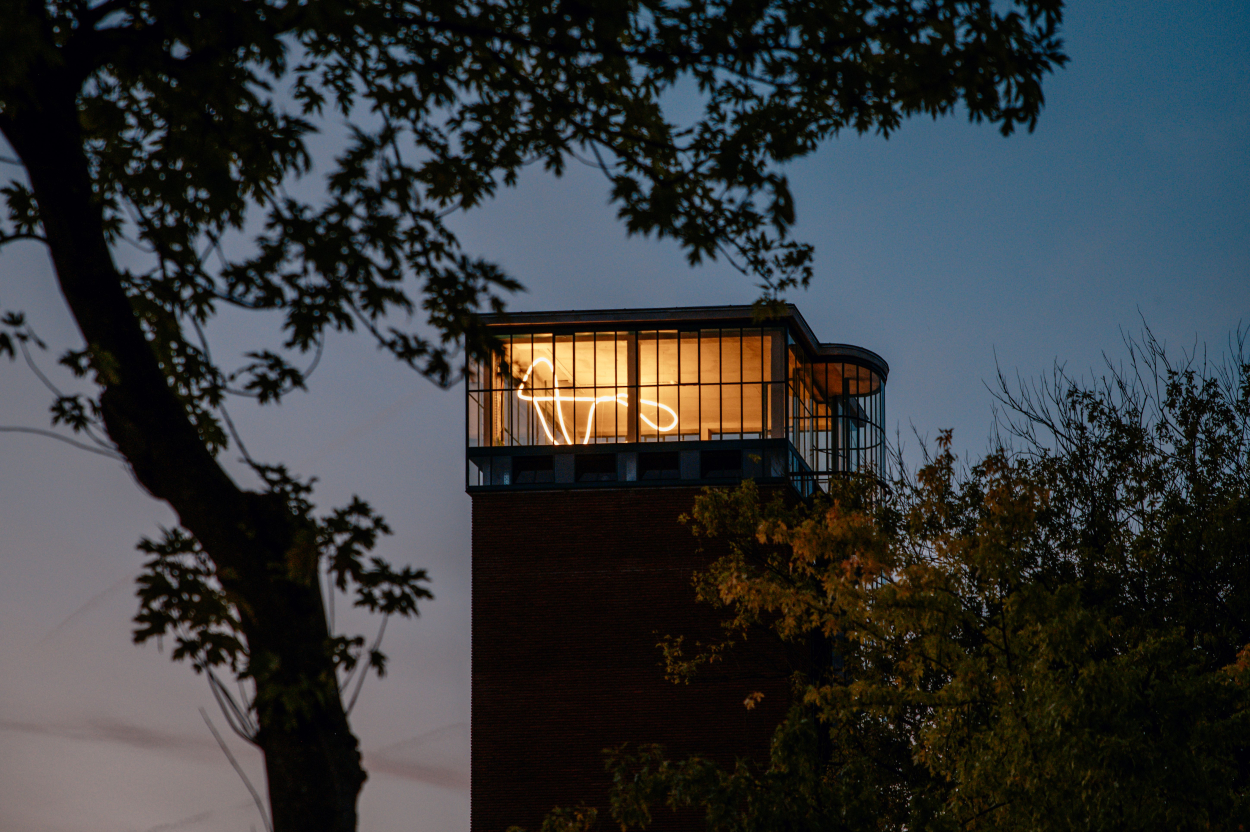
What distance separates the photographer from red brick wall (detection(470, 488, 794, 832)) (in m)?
32.8

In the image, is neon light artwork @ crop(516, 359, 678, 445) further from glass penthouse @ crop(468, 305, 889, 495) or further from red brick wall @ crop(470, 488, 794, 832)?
red brick wall @ crop(470, 488, 794, 832)

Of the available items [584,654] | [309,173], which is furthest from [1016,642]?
[584,654]

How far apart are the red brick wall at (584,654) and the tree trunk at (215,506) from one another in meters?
26.2

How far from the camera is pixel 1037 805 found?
47.0ft

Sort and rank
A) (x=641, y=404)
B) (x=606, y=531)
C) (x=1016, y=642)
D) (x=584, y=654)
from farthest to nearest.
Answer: (x=641, y=404) < (x=606, y=531) < (x=584, y=654) < (x=1016, y=642)

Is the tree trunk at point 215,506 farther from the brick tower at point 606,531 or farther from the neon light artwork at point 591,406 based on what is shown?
the neon light artwork at point 591,406

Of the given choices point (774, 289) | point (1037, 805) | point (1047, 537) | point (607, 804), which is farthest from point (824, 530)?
point (774, 289)

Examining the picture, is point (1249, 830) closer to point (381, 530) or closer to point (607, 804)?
point (381, 530)

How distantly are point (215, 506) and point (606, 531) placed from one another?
27.6 meters

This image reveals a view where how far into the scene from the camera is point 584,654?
33.5 meters

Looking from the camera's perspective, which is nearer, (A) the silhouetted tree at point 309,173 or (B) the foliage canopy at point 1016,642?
(A) the silhouetted tree at point 309,173

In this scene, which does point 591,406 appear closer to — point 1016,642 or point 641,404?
point 641,404

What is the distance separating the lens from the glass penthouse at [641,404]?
34.2 m

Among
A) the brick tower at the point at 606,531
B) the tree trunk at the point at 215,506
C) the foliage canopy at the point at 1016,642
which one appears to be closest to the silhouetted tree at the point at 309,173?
the tree trunk at the point at 215,506
